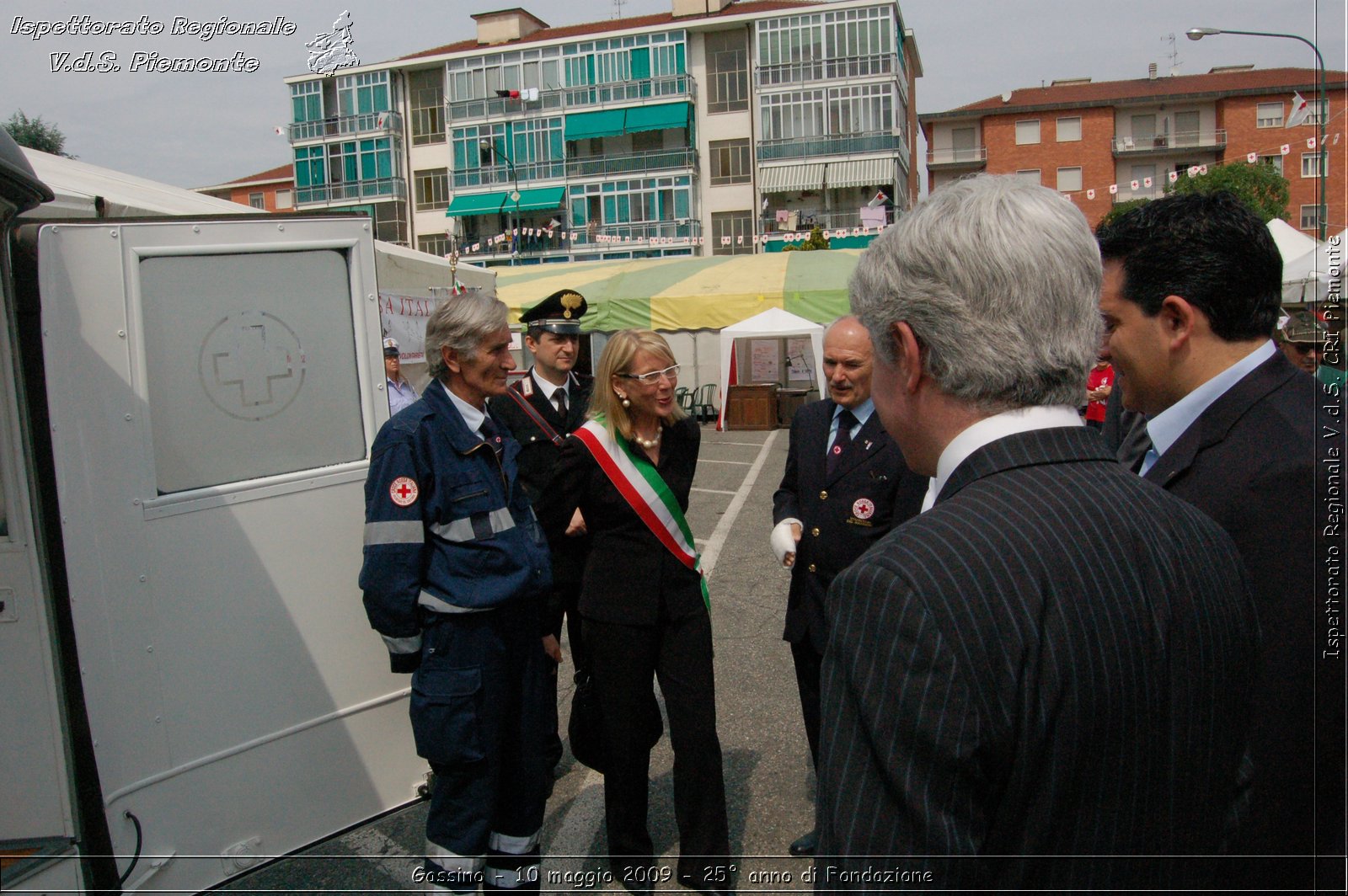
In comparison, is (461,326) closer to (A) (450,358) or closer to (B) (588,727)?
(A) (450,358)

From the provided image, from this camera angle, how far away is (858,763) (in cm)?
101

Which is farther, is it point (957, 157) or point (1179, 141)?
point (957, 157)

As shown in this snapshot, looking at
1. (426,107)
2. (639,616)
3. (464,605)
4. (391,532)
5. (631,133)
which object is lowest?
(639,616)

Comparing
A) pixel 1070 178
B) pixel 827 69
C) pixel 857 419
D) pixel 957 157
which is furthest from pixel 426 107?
pixel 857 419

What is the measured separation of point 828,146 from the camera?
43688 millimetres

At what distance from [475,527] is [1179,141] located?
202 ft

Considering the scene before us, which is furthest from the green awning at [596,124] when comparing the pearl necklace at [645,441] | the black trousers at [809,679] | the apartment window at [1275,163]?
the black trousers at [809,679]

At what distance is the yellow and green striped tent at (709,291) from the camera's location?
22.6 meters

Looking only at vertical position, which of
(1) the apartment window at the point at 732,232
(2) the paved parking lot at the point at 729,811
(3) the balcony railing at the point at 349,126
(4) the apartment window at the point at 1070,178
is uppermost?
→ (3) the balcony railing at the point at 349,126

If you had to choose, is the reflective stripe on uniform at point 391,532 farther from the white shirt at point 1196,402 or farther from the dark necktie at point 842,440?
the white shirt at point 1196,402

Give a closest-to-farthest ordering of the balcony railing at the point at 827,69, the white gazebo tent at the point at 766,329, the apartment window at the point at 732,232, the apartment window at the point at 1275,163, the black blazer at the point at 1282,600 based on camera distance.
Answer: the black blazer at the point at 1282,600, the white gazebo tent at the point at 766,329, the apartment window at the point at 1275,163, the balcony railing at the point at 827,69, the apartment window at the point at 732,232

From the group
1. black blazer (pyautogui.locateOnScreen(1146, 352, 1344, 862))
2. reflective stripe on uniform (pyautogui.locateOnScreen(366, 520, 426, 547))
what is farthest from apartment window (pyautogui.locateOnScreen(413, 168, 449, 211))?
black blazer (pyautogui.locateOnScreen(1146, 352, 1344, 862))

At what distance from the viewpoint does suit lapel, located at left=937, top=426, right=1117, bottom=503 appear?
1.09 metres

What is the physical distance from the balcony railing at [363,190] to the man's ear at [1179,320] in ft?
175
